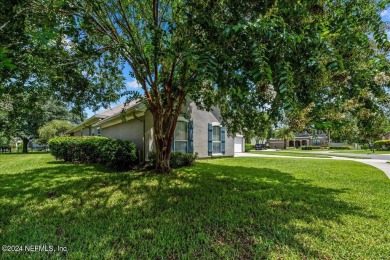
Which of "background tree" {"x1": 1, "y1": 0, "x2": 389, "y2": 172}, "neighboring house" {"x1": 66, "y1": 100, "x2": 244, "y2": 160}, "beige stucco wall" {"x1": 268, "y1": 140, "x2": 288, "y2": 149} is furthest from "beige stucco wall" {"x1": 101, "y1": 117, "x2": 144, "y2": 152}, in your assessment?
"beige stucco wall" {"x1": 268, "y1": 140, "x2": 288, "y2": 149}

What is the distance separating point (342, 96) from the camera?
184 inches

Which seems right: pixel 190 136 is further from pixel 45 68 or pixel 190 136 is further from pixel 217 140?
pixel 45 68

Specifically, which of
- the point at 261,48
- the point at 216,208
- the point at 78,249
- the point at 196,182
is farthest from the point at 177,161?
the point at 261,48

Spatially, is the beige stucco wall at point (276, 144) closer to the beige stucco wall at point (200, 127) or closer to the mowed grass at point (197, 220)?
the beige stucco wall at point (200, 127)

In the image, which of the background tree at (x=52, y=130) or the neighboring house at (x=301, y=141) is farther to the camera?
the neighboring house at (x=301, y=141)

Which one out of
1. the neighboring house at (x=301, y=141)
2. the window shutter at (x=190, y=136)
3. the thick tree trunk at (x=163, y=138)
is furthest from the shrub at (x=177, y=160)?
the neighboring house at (x=301, y=141)

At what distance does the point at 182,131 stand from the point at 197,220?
8.95 meters

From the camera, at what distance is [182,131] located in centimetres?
1276

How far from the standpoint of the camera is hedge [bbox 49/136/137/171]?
9180 millimetres

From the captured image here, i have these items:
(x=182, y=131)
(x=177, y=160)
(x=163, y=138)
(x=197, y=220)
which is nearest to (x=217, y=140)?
(x=182, y=131)

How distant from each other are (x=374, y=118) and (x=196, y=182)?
16.9ft

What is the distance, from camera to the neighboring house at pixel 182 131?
1107cm

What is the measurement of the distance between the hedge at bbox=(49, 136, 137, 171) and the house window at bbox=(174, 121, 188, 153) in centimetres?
292

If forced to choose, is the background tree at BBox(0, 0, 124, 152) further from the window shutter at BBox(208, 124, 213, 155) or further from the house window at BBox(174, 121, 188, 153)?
the window shutter at BBox(208, 124, 213, 155)
